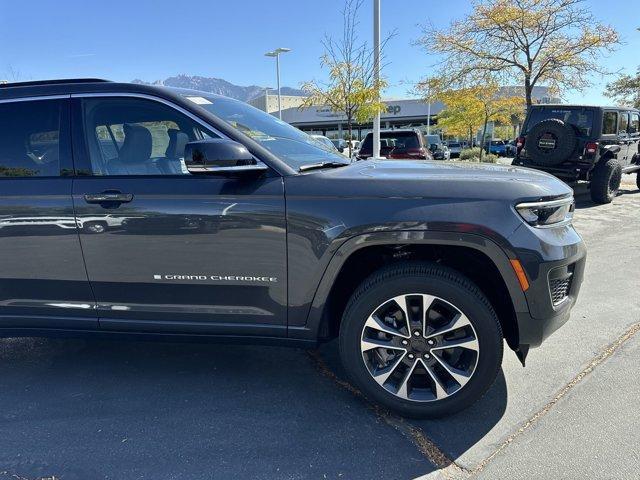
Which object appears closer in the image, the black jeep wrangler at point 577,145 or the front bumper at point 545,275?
the front bumper at point 545,275

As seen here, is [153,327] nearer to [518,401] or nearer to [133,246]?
[133,246]

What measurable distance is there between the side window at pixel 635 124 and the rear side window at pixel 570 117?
2.14 m

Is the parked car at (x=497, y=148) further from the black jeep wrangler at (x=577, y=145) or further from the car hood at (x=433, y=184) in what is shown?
the car hood at (x=433, y=184)

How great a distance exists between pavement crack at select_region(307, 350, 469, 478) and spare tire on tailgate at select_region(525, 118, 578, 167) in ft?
27.4

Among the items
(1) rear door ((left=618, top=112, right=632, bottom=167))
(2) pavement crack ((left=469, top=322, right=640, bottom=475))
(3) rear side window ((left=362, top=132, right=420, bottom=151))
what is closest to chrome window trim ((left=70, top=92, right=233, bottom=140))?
(2) pavement crack ((left=469, top=322, right=640, bottom=475))

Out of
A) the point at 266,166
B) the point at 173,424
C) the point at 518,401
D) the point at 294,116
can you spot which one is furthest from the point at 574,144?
the point at 294,116

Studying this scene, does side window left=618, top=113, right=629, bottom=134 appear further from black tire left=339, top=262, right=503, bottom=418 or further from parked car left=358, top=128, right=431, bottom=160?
black tire left=339, top=262, right=503, bottom=418

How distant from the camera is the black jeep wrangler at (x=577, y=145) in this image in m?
9.63

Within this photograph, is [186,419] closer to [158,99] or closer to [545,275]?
[158,99]

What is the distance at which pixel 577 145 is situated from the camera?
962cm

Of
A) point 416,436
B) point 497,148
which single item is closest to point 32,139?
→ point 416,436

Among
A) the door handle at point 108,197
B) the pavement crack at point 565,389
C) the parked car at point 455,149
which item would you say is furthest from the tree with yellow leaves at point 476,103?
the door handle at point 108,197

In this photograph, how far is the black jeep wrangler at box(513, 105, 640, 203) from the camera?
9.63m

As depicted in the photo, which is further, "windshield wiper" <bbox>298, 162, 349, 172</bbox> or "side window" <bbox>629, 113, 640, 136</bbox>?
"side window" <bbox>629, 113, 640, 136</bbox>
